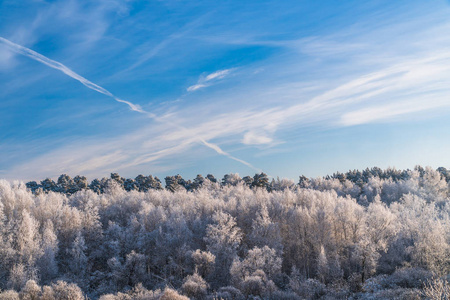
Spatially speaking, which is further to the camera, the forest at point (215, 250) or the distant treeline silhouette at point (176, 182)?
the distant treeline silhouette at point (176, 182)

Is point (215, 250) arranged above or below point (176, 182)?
below

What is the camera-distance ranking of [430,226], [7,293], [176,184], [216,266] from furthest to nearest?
1. [176,184]
2. [430,226]
3. [216,266]
4. [7,293]

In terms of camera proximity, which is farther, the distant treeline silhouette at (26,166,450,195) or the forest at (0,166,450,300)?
the distant treeline silhouette at (26,166,450,195)

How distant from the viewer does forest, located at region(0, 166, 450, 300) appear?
38312 mm

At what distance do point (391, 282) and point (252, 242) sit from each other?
2104 cm

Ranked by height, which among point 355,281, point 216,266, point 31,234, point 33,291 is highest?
point 31,234

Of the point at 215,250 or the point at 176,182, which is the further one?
the point at 176,182

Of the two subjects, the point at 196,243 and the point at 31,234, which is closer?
the point at 31,234

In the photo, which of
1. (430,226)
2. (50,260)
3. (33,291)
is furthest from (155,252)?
(430,226)

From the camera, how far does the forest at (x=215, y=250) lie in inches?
1508

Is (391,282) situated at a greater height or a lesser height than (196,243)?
lesser

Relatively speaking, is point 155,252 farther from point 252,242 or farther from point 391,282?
point 391,282

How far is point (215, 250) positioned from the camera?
48.1 metres

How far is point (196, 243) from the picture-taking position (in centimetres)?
5300
